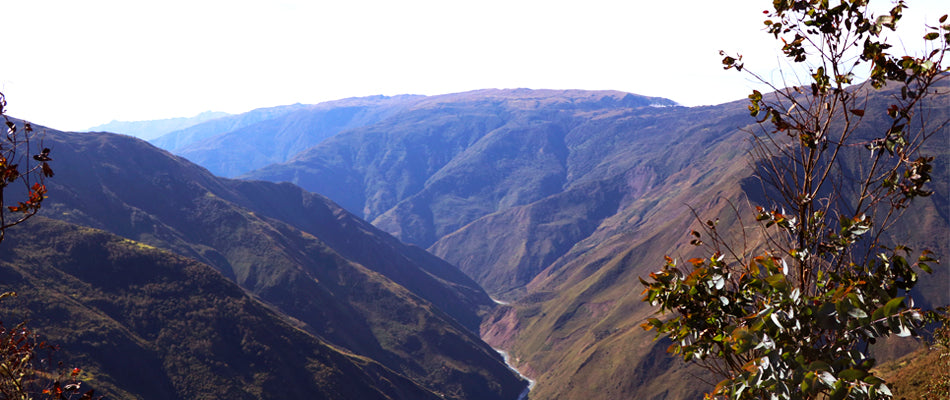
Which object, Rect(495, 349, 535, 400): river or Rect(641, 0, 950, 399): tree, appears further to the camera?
Rect(495, 349, 535, 400): river

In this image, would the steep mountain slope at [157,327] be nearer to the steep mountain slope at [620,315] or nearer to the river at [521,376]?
the river at [521,376]

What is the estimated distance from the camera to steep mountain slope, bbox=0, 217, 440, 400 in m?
75.9

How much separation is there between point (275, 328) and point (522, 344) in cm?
9317

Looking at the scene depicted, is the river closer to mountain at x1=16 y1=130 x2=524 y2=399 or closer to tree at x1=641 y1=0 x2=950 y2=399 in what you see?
mountain at x1=16 y1=130 x2=524 y2=399

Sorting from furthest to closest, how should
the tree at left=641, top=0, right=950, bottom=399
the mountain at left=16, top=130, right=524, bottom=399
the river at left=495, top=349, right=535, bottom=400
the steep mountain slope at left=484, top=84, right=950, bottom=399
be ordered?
the river at left=495, top=349, right=535, bottom=400 < the mountain at left=16, top=130, right=524, bottom=399 < the steep mountain slope at left=484, top=84, right=950, bottom=399 < the tree at left=641, top=0, right=950, bottom=399

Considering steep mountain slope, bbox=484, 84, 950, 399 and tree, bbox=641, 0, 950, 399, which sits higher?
tree, bbox=641, 0, 950, 399

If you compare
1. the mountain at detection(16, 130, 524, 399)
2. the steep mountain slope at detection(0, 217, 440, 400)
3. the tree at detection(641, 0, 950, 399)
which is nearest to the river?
the mountain at detection(16, 130, 524, 399)

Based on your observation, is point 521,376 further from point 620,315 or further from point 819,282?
point 819,282

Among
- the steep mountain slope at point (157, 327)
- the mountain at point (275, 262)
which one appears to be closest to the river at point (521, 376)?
the mountain at point (275, 262)

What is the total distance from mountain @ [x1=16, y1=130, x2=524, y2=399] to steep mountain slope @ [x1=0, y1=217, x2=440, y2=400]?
25.8m

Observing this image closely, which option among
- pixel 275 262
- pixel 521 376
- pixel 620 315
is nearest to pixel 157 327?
pixel 275 262

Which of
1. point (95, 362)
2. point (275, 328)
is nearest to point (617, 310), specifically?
point (275, 328)

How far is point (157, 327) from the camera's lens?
87375 millimetres

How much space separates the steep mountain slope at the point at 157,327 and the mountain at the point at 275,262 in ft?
84.6
